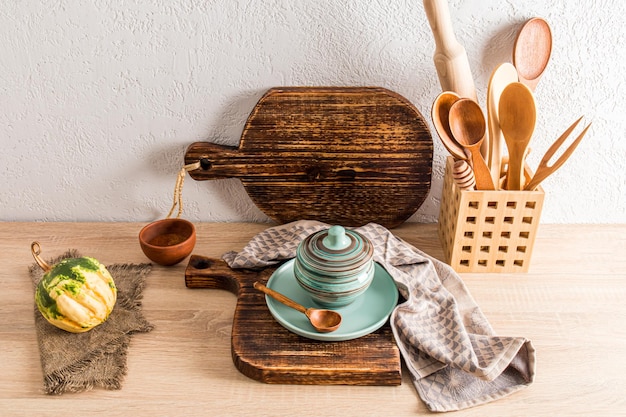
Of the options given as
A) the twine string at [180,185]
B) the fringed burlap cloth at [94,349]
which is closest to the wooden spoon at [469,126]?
the twine string at [180,185]

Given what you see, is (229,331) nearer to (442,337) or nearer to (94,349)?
(94,349)

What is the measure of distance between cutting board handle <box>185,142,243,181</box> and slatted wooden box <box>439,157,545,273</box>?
0.39 m

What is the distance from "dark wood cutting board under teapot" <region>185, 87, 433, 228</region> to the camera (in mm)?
1047

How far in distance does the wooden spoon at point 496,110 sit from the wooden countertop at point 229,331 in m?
0.20

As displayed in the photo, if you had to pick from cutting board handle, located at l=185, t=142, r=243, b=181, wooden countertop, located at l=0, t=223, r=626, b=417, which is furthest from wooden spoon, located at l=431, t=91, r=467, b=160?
A: cutting board handle, located at l=185, t=142, r=243, b=181

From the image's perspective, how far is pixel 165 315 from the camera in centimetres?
96

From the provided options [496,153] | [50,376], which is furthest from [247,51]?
[50,376]

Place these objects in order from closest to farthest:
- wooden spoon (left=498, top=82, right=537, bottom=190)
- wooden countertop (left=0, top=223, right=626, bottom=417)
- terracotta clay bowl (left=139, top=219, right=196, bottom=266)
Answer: wooden countertop (left=0, top=223, right=626, bottom=417) → wooden spoon (left=498, top=82, right=537, bottom=190) → terracotta clay bowl (left=139, top=219, right=196, bottom=266)

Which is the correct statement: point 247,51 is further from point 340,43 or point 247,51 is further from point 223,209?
point 223,209

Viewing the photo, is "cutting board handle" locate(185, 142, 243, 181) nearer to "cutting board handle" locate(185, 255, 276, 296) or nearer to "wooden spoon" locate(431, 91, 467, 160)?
"cutting board handle" locate(185, 255, 276, 296)

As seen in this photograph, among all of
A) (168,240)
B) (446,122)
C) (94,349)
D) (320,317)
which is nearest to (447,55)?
(446,122)

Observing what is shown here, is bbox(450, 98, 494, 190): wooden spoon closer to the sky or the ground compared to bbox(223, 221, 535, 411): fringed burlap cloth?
closer to the sky

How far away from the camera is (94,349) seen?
889mm

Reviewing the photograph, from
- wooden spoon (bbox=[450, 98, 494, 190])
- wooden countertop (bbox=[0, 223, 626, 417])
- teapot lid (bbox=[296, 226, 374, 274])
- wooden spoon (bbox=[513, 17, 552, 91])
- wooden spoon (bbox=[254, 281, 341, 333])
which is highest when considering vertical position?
wooden spoon (bbox=[513, 17, 552, 91])
